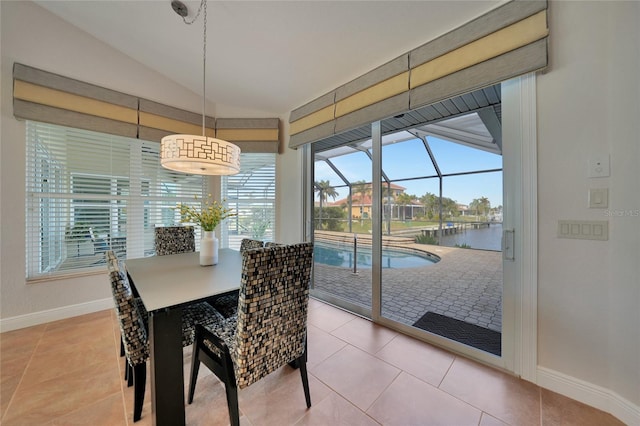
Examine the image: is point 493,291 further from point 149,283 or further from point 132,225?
point 132,225

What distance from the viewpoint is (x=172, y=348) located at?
1131mm

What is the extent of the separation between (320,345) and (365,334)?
476mm

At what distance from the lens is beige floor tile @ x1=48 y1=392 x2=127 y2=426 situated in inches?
49.9

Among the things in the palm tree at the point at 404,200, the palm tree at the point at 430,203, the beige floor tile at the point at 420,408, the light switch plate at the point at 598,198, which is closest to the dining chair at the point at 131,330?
the beige floor tile at the point at 420,408

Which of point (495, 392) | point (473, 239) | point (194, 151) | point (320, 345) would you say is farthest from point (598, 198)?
point (194, 151)

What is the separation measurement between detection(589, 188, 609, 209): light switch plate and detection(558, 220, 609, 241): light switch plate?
0.10 m

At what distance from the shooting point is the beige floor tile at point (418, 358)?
166cm

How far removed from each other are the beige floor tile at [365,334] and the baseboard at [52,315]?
2.80m

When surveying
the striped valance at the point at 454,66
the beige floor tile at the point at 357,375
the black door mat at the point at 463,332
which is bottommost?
the beige floor tile at the point at 357,375

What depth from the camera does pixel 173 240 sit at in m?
2.53

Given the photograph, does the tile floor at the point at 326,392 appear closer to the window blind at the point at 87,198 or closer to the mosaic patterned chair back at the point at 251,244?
the window blind at the point at 87,198

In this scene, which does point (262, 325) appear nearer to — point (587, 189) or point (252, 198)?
point (587, 189)

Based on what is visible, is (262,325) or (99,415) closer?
(262,325)

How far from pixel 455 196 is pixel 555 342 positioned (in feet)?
8.21
